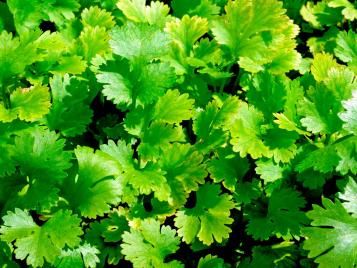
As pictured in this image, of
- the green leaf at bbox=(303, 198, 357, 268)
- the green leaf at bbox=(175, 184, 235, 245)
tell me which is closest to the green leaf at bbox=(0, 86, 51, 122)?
the green leaf at bbox=(175, 184, 235, 245)

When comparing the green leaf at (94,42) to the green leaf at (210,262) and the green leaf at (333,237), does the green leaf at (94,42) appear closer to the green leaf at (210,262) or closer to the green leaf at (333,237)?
the green leaf at (210,262)

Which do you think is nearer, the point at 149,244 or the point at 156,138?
the point at 149,244

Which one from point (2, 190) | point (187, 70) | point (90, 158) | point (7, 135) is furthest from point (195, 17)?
point (2, 190)

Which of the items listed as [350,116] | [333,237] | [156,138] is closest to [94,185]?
[156,138]

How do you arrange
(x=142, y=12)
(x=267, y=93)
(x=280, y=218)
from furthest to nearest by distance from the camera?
(x=142, y=12) < (x=267, y=93) < (x=280, y=218)

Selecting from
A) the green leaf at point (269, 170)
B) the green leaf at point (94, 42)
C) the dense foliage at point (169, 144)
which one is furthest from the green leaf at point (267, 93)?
the green leaf at point (94, 42)

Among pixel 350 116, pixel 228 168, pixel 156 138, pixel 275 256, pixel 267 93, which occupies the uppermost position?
pixel 350 116

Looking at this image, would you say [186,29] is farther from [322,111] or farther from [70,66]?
[322,111]
